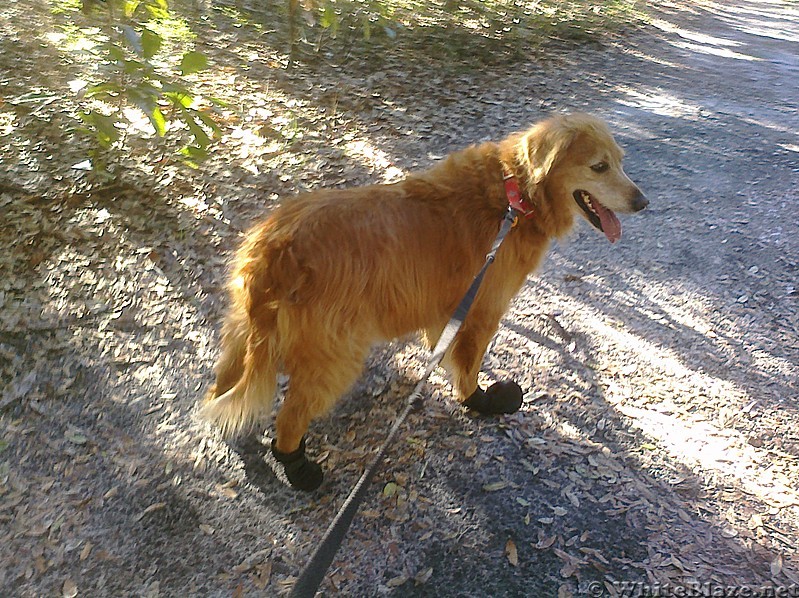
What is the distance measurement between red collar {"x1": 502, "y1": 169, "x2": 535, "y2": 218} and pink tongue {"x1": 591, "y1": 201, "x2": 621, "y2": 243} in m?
0.41

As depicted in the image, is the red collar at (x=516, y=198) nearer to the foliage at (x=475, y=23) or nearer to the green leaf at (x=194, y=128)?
the green leaf at (x=194, y=128)

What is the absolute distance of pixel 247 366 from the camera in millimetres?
2805

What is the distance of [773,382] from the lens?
3996 millimetres

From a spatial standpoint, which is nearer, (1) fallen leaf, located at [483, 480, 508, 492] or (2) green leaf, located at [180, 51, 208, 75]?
(1) fallen leaf, located at [483, 480, 508, 492]

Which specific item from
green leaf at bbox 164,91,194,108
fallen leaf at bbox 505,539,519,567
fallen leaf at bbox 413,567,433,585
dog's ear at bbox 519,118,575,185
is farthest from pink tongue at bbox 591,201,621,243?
green leaf at bbox 164,91,194,108

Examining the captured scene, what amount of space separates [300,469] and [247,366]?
2.30 feet

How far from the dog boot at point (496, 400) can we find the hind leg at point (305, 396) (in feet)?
3.24

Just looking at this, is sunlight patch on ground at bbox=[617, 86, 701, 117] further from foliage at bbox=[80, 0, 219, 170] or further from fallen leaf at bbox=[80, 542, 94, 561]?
fallen leaf at bbox=[80, 542, 94, 561]

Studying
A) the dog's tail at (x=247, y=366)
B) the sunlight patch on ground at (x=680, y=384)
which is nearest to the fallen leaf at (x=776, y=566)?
the sunlight patch on ground at (x=680, y=384)

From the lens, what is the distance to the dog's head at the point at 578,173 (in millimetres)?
3180

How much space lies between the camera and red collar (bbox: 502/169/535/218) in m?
3.18

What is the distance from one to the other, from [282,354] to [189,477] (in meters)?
1.08

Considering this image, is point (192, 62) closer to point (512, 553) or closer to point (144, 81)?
point (144, 81)

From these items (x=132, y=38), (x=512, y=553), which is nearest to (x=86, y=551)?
(x=512, y=553)
